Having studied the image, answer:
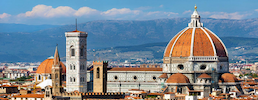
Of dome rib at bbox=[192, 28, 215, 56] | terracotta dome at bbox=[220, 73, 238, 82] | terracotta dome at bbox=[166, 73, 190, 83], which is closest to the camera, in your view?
terracotta dome at bbox=[166, 73, 190, 83]

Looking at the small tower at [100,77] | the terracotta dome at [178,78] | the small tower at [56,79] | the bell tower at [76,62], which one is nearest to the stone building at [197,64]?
the terracotta dome at [178,78]

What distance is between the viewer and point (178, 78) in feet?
332

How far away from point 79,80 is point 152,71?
13.8 metres

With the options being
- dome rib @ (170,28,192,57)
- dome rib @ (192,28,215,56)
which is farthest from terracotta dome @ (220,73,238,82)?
dome rib @ (170,28,192,57)

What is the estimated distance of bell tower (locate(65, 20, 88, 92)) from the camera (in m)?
98.0

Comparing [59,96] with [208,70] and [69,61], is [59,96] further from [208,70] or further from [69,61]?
[208,70]

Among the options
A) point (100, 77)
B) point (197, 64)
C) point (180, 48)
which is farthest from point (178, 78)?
point (100, 77)

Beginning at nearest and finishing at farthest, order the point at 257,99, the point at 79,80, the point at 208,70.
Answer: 1. the point at 257,99
2. the point at 79,80
3. the point at 208,70

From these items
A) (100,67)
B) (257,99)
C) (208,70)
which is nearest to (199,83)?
(208,70)

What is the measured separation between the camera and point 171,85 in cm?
10075

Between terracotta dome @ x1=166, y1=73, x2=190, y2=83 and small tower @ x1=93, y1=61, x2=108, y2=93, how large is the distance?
8.41 m

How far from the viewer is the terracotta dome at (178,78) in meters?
101

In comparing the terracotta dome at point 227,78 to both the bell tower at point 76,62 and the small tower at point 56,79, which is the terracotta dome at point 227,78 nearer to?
the bell tower at point 76,62

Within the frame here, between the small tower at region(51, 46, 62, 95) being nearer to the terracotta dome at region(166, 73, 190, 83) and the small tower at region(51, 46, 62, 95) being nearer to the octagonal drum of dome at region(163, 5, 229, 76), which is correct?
the terracotta dome at region(166, 73, 190, 83)
